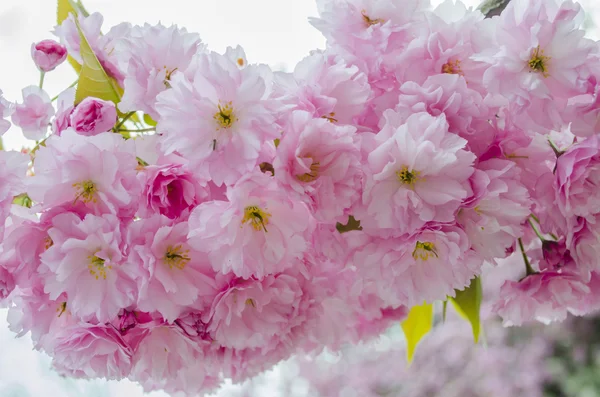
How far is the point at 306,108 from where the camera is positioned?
15.6 inches

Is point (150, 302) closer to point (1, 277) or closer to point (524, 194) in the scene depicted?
point (1, 277)

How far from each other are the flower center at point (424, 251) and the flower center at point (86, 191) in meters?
0.21

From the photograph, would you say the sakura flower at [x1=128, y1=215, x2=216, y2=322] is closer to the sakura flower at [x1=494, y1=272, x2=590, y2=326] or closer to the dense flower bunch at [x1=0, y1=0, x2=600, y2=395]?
the dense flower bunch at [x1=0, y1=0, x2=600, y2=395]

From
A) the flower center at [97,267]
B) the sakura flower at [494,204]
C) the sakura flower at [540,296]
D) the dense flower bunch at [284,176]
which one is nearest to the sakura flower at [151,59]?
the dense flower bunch at [284,176]

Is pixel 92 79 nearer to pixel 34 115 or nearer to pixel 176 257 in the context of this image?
pixel 34 115

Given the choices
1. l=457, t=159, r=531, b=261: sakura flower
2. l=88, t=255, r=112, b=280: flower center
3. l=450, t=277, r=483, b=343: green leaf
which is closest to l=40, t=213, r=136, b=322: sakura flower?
l=88, t=255, r=112, b=280: flower center

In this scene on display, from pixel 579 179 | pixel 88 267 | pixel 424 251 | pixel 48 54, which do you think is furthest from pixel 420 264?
pixel 48 54

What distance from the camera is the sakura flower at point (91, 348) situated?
1.38ft

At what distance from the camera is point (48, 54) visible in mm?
507

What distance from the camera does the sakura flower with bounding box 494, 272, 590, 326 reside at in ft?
1.65

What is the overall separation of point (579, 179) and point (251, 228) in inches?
8.6

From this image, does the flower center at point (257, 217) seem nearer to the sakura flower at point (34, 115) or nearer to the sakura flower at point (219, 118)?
the sakura flower at point (219, 118)

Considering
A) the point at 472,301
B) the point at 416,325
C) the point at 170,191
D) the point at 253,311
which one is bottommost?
the point at 416,325

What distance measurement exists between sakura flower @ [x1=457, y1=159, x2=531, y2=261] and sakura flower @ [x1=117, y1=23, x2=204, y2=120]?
211 millimetres
